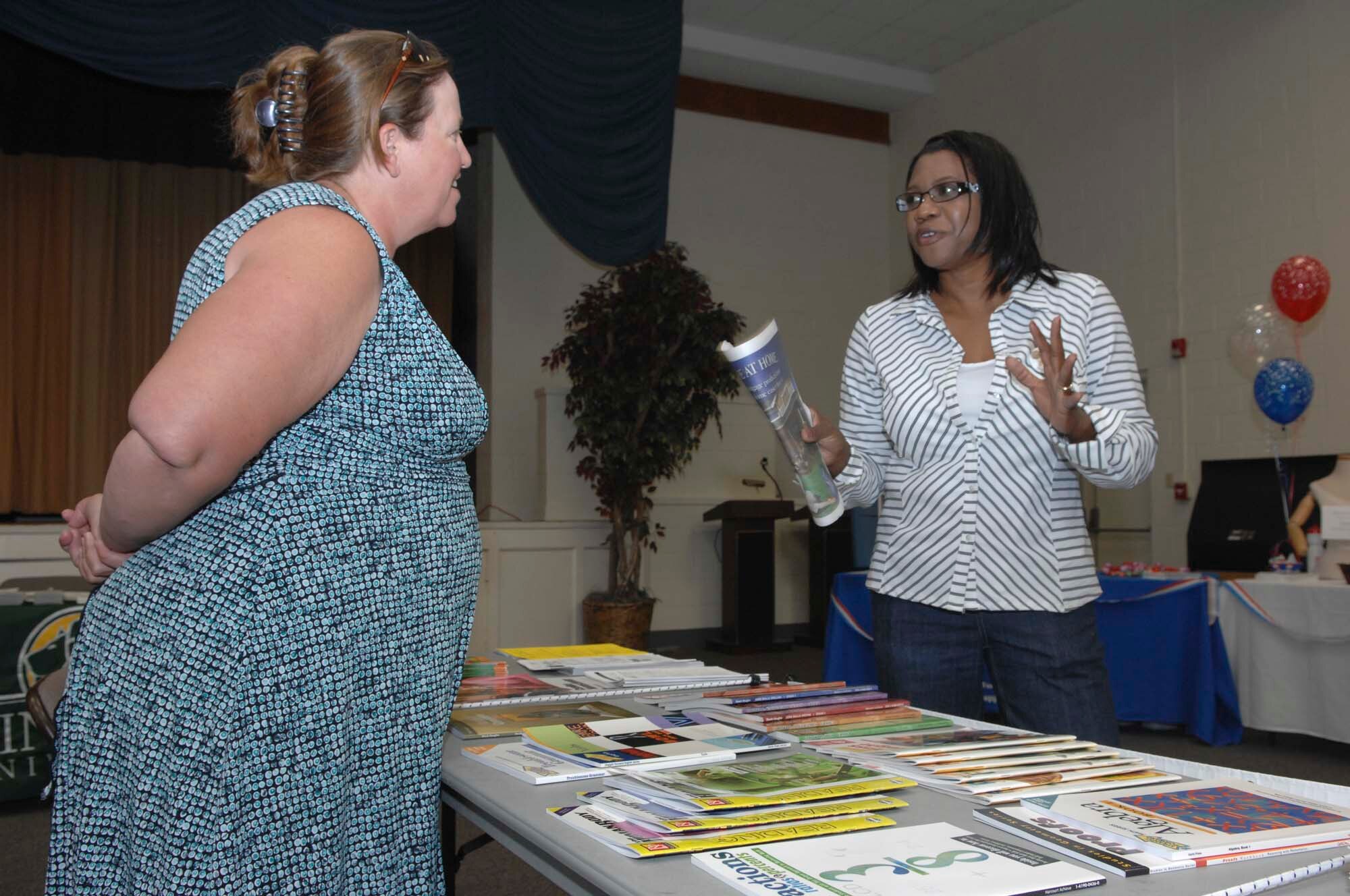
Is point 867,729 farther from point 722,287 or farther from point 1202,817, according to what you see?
point 722,287

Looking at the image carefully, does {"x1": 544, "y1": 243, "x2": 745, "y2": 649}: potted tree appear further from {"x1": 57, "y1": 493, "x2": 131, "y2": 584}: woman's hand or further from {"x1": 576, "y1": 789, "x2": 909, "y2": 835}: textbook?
{"x1": 576, "y1": 789, "x2": 909, "y2": 835}: textbook

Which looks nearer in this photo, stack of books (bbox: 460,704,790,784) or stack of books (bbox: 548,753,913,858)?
stack of books (bbox: 548,753,913,858)

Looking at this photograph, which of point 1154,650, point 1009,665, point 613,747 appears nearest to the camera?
point 613,747

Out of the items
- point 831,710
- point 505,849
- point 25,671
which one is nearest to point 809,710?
point 831,710

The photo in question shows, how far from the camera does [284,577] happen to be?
2.85 ft

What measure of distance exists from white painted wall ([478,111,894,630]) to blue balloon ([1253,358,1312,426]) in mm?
3032

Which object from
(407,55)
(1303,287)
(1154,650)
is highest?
(1303,287)

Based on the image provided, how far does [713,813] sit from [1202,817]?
0.38m

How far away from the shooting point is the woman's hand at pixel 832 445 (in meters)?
1.51

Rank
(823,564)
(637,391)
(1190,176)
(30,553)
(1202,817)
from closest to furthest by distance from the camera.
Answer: (1202,817) → (30,553) → (637,391) → (1190,176) → (823,564)

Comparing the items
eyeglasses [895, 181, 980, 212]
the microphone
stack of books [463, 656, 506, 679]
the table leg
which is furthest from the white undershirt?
the microphone

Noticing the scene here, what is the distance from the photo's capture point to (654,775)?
0.98m

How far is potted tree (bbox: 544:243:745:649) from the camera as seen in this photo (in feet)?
19.9

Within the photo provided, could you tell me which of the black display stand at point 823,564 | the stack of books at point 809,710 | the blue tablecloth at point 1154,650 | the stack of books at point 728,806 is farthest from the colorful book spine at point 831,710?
the black display stand at point 823,564
